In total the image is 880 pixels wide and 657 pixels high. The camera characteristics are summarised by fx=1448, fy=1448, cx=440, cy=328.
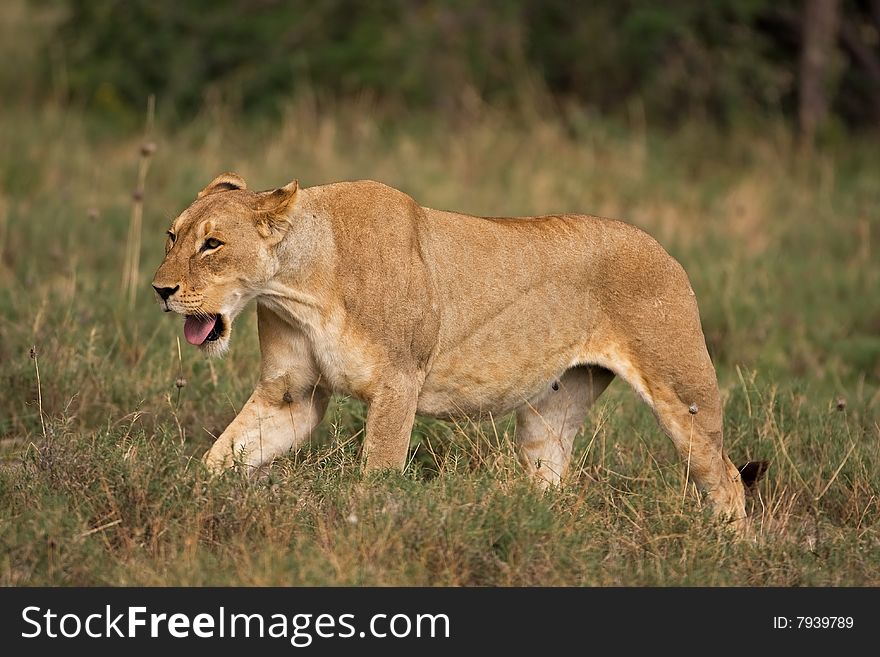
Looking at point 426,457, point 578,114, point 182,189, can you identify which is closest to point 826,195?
point 578,114

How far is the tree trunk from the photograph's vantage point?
49.0 ft

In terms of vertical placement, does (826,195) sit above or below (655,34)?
below

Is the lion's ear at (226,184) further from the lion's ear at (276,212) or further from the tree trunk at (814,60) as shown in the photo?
the tree trunk at (814,60)

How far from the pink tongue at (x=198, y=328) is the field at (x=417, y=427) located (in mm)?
416

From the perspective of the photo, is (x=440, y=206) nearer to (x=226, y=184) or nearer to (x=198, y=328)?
(x=226, y=184)

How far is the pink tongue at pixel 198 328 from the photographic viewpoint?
5.46 metres

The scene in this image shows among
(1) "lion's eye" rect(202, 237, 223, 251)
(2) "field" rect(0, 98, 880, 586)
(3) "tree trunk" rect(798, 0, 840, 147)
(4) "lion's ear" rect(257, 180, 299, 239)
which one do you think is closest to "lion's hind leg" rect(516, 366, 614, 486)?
(2) "field" rect(0, 98, 880, 586)

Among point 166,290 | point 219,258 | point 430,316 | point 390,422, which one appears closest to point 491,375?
point 430,316

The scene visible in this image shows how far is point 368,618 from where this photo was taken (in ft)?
14.9

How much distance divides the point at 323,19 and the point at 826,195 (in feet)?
20.1

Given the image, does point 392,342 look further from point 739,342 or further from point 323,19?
point 323,19

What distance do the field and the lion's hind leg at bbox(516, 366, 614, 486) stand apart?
13cm

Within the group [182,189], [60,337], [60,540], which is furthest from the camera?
[182,189]

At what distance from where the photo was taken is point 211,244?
5352 millimetres
